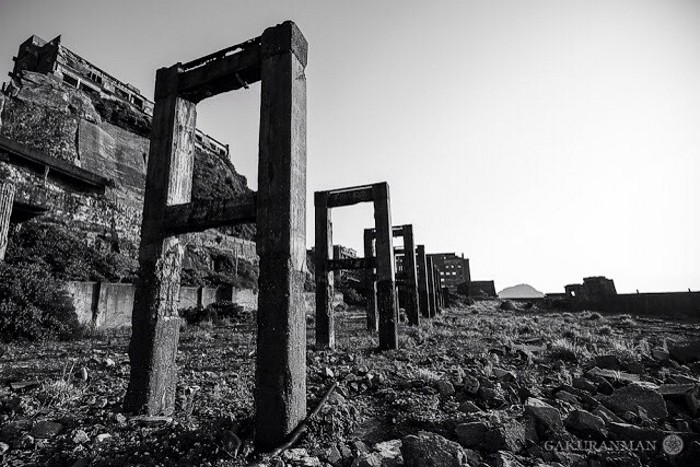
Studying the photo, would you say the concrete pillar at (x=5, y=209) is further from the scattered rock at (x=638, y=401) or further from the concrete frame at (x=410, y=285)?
the scattered rock at (x=638, y=401)

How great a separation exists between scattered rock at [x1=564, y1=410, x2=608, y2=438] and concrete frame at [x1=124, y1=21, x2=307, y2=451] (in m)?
2.30

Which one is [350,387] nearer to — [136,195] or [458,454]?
[458,454]

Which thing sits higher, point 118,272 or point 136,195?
point 136,195

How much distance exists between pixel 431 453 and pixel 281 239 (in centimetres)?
205

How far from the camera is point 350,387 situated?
421 centimetres

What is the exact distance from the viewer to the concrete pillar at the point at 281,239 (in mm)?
2773

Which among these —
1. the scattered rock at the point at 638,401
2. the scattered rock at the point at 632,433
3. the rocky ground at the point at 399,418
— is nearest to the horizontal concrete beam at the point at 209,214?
the rocky ground at the point at 399,418

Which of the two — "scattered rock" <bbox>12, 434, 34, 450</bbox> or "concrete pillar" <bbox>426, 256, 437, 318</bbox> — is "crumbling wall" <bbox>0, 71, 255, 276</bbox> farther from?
"concrete pillar" <bbox>426, 256, 437, 318</bbox>

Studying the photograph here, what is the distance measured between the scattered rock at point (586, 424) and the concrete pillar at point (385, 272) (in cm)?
469

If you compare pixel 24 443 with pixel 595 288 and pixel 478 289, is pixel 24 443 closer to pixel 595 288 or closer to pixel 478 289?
pixel 595 288

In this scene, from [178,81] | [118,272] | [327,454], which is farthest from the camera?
[118,272]

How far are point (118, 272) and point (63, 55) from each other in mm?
19611

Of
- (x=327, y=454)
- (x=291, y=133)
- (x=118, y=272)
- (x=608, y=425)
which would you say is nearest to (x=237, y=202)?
(x=291, y=133)

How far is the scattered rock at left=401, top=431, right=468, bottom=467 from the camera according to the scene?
2.18m
